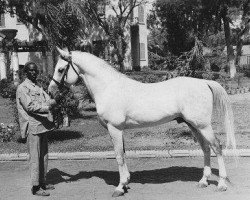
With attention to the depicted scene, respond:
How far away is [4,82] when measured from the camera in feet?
65.3

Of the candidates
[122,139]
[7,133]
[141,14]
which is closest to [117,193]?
[122,139]

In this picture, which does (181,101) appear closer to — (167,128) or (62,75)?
(62,75)

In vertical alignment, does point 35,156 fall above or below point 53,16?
below

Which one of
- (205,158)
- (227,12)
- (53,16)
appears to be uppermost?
(227,12)

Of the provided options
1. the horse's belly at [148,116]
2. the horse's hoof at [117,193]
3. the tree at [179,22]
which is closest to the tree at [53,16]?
the tree at [179,22]

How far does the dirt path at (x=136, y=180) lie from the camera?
227 inches

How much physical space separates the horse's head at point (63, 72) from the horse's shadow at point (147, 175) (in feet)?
5.80

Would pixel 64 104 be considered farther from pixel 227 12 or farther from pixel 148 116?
pixel 227 12

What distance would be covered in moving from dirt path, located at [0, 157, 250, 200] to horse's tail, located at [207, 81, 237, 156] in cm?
76

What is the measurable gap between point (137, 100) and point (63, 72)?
4.06 ft

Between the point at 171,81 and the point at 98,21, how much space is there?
1077 inches

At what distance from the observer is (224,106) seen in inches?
242

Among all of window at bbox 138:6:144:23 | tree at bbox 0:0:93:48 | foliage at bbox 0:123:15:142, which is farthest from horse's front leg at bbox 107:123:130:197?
window at bbox 138:6:144:23

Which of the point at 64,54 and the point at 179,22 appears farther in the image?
the point at 179,22
